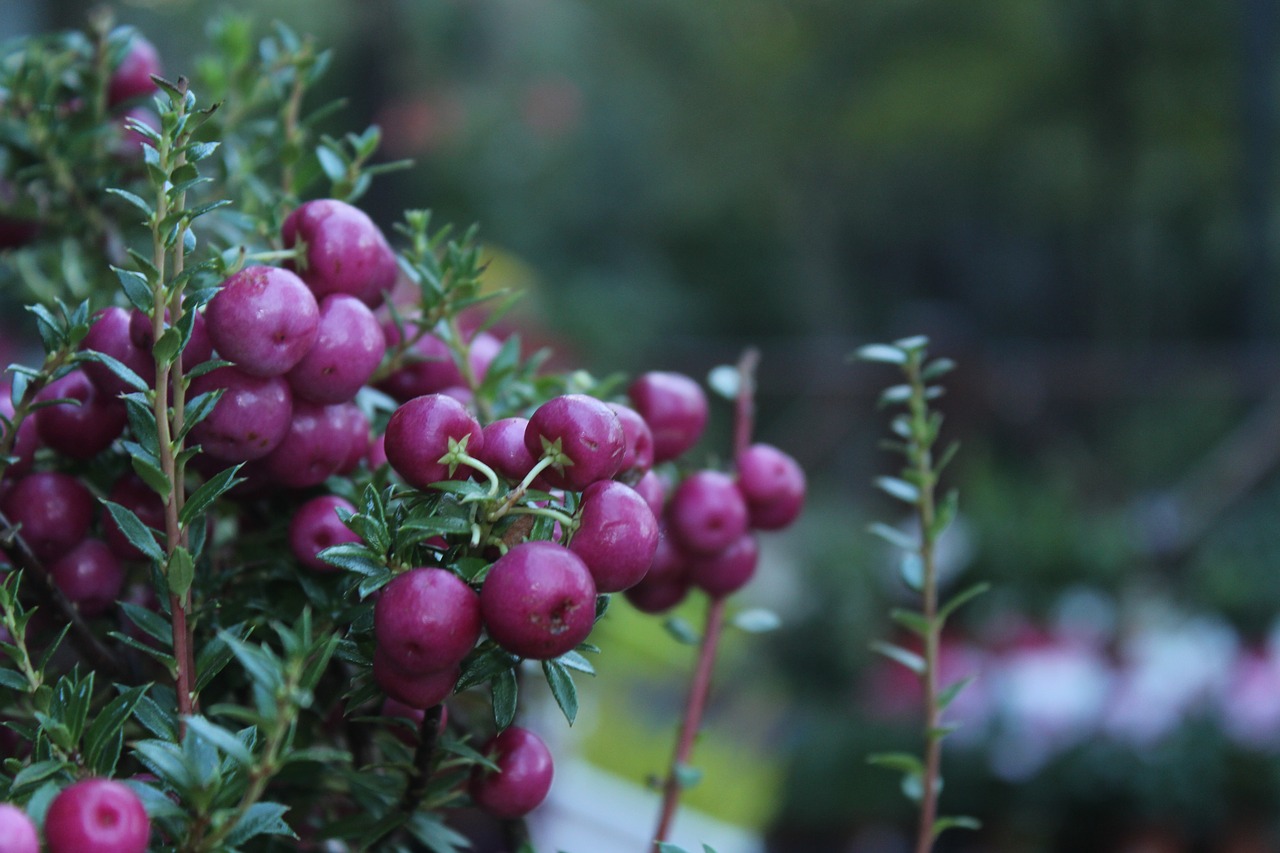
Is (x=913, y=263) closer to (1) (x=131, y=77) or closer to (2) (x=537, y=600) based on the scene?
(1) (x=131, y=77)

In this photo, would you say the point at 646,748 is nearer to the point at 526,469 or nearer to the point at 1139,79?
the point at 526,469

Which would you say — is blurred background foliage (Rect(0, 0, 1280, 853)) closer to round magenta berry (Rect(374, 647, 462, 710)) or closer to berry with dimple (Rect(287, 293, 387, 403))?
berry with dimple (Rect(287, 293, 387, 403))

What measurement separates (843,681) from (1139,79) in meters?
7.12

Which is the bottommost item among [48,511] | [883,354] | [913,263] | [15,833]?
[15,833]

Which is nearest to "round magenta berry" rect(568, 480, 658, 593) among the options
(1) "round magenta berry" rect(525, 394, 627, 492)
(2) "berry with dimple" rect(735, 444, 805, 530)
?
(1) "round magenta berry" rect(525, 394, 627, 492)

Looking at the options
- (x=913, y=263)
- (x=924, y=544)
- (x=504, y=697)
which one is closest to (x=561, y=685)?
(x=504, y=697)

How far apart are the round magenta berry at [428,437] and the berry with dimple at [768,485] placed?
0.23 meters

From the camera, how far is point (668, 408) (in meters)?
0.56

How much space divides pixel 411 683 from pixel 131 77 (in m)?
0.42

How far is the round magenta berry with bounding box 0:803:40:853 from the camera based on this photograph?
0.29 meters

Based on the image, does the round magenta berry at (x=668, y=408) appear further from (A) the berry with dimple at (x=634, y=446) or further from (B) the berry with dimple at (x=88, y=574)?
(B) the berry with dimple at (x=88, y=574)

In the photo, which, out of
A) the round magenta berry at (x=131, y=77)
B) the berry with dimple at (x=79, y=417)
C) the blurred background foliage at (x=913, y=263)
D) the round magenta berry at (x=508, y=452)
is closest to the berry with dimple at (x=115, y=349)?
the berry with dimple at (x=79, y=417)

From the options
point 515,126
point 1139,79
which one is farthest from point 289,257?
point 1139,79

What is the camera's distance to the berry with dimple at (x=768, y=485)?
59 cm
